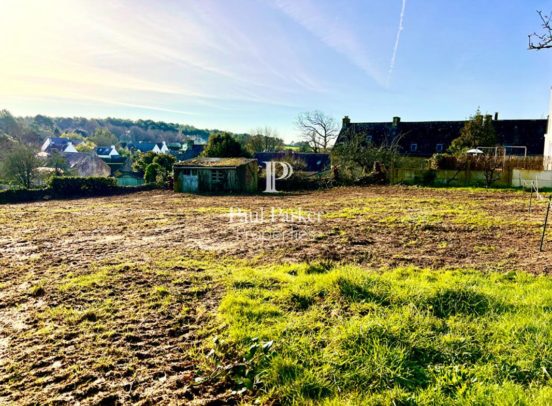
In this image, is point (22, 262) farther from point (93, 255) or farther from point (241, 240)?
point (241, 240)

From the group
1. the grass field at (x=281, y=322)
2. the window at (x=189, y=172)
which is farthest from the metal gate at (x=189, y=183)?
the grass field at (x=281, y=322)

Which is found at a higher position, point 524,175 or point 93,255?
point 524,175

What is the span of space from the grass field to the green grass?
14 mm

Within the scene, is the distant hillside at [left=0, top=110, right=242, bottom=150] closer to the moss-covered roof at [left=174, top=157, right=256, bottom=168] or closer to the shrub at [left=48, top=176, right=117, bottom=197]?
the shrub at [left=48, top=176, right=117, bottom=197]

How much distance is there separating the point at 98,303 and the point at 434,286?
14.1ft

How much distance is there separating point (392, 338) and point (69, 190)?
24.3 m

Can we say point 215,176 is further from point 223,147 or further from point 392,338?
point 392,338

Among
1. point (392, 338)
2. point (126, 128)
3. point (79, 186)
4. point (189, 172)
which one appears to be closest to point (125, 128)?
point (126, 128)

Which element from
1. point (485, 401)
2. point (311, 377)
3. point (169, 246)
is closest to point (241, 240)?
point (169, 246)

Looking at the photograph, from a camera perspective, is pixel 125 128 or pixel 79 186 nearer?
pixel 79 186

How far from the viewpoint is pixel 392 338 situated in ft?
9.53

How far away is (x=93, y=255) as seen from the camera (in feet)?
20.3

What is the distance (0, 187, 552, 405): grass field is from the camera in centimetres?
243

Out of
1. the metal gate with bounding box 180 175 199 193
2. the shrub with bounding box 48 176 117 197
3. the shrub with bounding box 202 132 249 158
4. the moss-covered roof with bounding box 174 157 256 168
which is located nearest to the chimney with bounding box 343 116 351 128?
the shrub with bounding box 202 132 249 158
